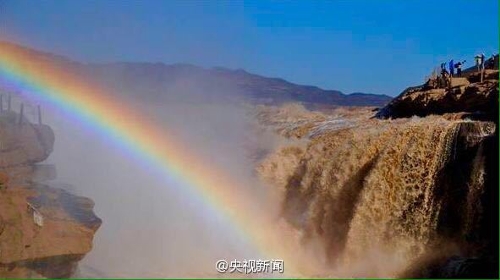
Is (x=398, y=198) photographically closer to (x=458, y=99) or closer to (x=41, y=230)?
(x=458, y=99)

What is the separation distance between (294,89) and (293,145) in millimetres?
52179

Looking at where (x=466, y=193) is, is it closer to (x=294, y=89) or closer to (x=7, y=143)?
(x=7, y=143)

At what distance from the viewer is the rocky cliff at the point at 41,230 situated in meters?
9.32

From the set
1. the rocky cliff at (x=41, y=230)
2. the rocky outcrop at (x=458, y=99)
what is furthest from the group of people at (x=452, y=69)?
the rocky cliff at (x=41, y=230)

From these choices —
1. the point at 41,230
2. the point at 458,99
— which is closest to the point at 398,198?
the point at 458,99

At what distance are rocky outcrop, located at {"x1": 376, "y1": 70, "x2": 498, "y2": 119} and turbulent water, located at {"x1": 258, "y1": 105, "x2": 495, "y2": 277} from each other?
2.10 m

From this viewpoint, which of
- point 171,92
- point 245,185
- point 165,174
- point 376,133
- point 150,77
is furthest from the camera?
point 150,77

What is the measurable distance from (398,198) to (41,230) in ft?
21.4

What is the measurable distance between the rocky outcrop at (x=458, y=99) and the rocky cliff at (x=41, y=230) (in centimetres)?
890

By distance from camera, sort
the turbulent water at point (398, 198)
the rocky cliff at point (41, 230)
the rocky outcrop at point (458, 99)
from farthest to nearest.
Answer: the rocky outcrop at point (458, 99) < the turbulent water at point (398, 198) < the rocky cliff at point (41, 230)

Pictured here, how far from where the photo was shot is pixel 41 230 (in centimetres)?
979

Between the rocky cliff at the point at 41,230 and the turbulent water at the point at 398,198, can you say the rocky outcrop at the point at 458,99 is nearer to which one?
the turbulent water at the point at 398,198

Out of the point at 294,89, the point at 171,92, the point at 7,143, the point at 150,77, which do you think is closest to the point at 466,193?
the point at 7,143

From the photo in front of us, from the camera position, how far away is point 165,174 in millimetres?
14680
